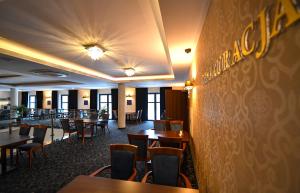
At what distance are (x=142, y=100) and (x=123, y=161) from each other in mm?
10164

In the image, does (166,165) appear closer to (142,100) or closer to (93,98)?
(142,100)

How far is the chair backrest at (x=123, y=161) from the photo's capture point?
2.15m

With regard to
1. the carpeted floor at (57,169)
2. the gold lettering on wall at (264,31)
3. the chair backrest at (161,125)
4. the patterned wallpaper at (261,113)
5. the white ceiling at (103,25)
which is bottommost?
the carpeted floor at (57,169)

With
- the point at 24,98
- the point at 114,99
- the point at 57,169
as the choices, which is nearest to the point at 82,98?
the point at 114,99

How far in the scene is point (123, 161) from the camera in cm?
218

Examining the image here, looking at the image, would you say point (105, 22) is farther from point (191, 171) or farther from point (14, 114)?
point (14, 114)

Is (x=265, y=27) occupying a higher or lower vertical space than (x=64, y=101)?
higher

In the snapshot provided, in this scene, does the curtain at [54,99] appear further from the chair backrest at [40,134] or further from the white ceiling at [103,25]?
the white ceiling at [103,25]

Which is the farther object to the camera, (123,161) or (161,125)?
(161,125)

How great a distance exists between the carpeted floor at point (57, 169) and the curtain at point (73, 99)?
9.10m

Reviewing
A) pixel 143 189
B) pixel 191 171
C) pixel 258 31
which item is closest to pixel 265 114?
pixel 258 31

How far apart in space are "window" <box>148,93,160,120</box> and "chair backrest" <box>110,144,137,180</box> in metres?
9.99

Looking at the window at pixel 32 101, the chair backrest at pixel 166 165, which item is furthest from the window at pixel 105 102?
the chair backrest at pixel 166 165

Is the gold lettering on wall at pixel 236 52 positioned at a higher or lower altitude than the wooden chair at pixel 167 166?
higher
